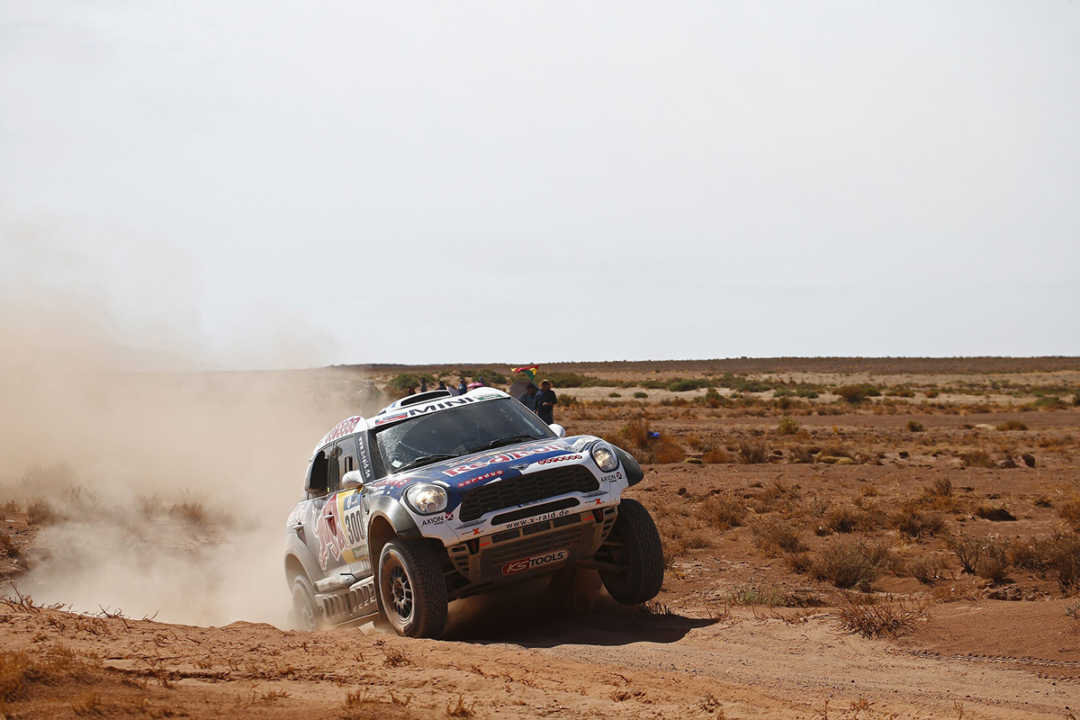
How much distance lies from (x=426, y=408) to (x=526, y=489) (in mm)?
1740

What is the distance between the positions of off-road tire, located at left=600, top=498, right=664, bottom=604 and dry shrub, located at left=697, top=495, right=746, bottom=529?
782cm

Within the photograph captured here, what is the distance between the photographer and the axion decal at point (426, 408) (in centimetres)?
1012

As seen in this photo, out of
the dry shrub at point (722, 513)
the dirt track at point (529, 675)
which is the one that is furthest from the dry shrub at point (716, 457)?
the dirt track at point (529, 675)

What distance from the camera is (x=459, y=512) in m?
8.69

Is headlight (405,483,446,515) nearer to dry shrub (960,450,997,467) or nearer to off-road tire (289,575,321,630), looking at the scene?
off-road tire (289,575,321,630)

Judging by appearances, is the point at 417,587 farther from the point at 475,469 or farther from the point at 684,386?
the point at 684,386

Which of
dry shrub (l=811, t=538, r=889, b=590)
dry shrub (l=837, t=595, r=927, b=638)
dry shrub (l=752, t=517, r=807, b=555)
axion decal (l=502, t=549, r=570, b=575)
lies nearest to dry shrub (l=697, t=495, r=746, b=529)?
dry shrub (l=752, t=517, r=807, b=555)

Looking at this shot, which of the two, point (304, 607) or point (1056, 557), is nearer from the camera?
point (304, 607)

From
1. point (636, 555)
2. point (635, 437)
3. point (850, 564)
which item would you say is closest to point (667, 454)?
point (635, 437)

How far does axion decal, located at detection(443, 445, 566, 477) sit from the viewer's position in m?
8.98

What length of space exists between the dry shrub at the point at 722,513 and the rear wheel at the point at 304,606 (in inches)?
312

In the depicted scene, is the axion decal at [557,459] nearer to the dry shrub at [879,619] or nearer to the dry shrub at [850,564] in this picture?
the dry shrub at [879,619]

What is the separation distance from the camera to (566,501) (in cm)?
897

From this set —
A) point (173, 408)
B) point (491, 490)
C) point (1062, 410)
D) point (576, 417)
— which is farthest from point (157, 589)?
point (1062, 410)
